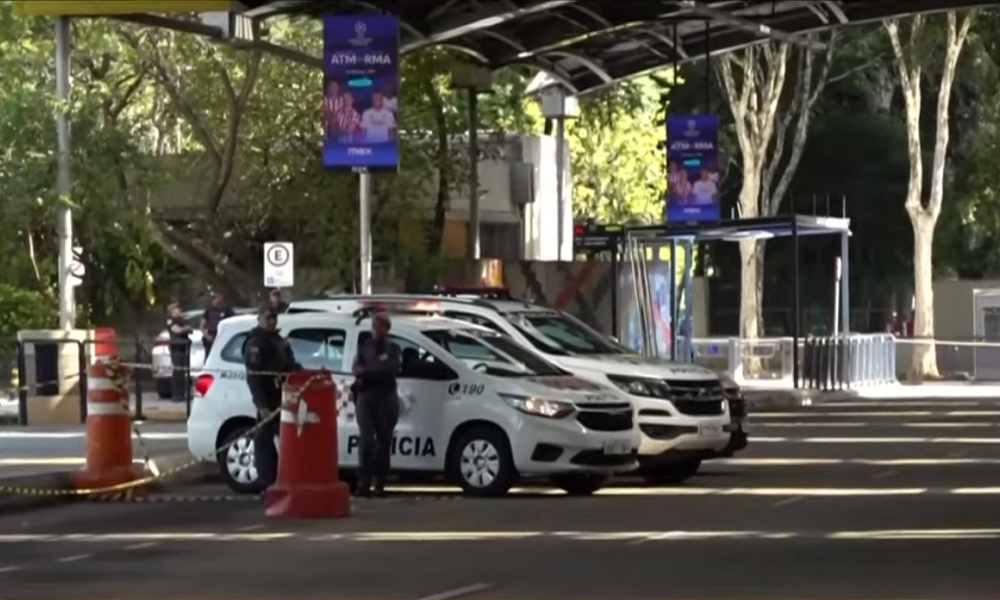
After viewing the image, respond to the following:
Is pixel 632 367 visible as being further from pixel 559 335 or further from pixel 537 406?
pixel 537 406

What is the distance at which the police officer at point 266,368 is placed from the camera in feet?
70.7

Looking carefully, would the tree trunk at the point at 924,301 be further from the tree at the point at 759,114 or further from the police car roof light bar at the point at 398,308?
the police car roof light bar at the point at 398,308

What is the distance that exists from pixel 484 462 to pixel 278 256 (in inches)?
464

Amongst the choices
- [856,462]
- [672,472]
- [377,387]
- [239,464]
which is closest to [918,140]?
[856,462]

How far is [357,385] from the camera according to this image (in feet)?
69.6

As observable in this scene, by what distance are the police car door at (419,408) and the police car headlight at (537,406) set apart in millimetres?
732

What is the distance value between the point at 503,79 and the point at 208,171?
1480cm

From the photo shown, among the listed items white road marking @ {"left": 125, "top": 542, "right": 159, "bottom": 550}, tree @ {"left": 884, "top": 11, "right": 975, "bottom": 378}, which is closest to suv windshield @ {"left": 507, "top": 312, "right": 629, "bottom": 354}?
white road marking @ {"left": 125, "top": 542, "right": 159, "bottom": 550}

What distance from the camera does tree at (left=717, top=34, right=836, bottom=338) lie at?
54.4 m

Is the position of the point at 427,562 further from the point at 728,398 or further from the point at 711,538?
the point at 728,398

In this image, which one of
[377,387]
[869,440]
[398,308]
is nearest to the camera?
[377,387]

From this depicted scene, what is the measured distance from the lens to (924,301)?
55.2m

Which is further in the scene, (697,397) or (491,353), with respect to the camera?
(697,397)

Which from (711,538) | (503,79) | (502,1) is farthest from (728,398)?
(503,79)
